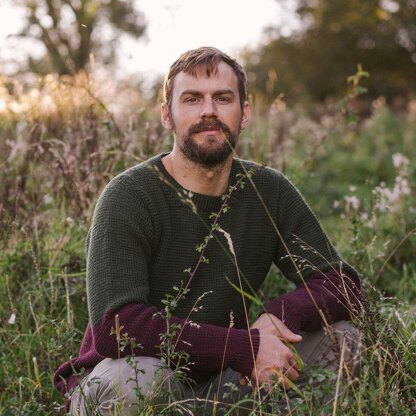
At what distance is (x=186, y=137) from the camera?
305 centimetres

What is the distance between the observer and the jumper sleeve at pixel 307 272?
A: 113 inches

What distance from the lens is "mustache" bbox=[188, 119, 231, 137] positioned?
9.98 ft

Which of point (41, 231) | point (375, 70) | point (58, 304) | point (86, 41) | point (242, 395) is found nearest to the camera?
point (242, 395)

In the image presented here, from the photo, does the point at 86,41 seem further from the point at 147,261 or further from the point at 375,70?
the point at 147,261

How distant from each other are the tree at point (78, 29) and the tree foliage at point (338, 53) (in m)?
6.79

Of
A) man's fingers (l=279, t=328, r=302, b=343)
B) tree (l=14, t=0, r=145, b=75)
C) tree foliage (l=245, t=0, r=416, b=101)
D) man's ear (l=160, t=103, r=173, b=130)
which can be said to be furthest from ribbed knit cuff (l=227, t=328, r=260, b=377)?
tree foliage (l=245, t=0, r=416, b=101)

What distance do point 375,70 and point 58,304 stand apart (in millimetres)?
27605

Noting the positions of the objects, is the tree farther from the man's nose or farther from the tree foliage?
the man's nose

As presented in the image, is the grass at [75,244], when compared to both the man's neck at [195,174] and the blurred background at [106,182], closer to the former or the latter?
the blurred background at [106,182]

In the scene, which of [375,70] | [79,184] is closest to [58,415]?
[79,184]

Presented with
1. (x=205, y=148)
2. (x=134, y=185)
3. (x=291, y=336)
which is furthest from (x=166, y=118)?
(x=291, y=336)

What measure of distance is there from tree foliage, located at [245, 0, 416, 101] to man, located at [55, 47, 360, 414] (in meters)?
24.9

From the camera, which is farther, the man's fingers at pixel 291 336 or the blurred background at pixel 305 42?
the blurred background at pixel 305 42

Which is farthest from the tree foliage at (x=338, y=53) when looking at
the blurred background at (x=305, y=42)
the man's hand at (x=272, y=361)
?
the man's hand at (x=272, y=361)
